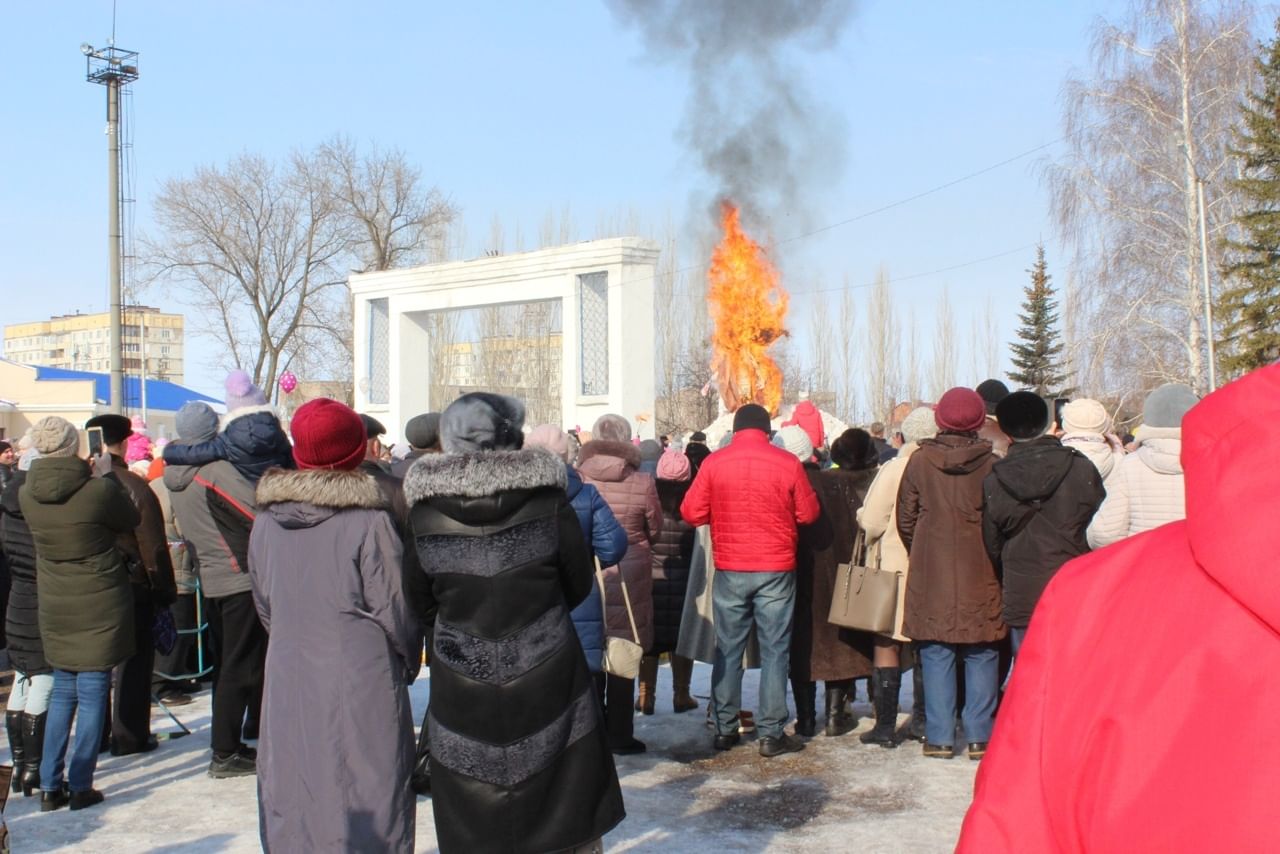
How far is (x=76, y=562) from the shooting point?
21.8 feet

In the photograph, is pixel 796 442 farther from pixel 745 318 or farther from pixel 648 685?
pixel 745 318

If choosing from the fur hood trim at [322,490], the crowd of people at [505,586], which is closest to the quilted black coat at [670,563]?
the crowd of people at [505,586]

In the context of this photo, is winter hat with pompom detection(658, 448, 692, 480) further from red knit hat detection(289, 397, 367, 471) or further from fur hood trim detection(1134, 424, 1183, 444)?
red knit hat detection(289, 397, 367, 471)

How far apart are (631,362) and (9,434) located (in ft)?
101

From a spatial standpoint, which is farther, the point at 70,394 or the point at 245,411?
the point at 70,394

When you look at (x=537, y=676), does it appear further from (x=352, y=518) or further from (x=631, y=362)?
(x=631, y=362)

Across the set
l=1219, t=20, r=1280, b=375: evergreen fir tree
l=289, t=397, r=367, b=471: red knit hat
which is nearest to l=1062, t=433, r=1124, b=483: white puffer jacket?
l=289, t=397, r=367, b=471: red knit hat

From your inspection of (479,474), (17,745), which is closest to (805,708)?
(479,474)

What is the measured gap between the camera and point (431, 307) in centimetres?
2755

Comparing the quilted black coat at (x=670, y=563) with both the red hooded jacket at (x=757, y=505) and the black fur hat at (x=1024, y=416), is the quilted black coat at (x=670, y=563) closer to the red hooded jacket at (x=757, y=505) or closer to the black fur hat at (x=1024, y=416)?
the red hooded jacket at (x=757, y=505)

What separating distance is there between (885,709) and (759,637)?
1019 mm

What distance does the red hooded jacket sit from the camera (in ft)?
24.1

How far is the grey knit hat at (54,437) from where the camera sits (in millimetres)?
6645

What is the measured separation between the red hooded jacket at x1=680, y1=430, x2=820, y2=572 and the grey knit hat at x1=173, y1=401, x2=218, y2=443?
10.1 ft
